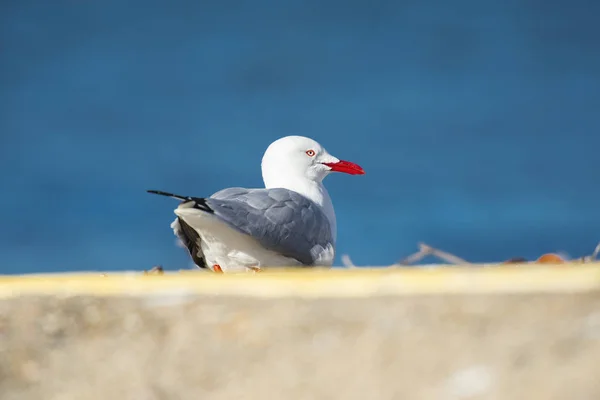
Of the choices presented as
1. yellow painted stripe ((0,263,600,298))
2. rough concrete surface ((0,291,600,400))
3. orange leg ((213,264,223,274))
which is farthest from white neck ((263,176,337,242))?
rough concrete surface ((0,291,600,400))

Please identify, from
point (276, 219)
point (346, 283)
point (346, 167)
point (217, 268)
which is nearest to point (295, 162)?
point (346, 167)

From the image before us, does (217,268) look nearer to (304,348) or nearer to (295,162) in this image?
(295,162)

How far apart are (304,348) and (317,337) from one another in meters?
0.05

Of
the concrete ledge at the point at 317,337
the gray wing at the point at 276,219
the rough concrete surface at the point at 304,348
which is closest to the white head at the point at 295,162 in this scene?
the gray wing at the point at 276,219

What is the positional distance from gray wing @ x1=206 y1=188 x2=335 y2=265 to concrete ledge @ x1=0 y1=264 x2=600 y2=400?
1.88 m

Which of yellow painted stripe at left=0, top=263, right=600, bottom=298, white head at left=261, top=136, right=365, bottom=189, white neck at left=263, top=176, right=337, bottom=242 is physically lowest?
yellow painted stripe at left=0, top=263, right=600, bottom=298

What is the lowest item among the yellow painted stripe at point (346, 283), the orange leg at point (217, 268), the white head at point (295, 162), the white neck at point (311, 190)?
the orange leg at point (217, 268)

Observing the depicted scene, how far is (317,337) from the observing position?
7.55 feet

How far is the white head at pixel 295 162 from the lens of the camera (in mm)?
5941

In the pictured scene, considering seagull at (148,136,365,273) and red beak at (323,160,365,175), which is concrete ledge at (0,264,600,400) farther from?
red beak at (323,160,365,175)

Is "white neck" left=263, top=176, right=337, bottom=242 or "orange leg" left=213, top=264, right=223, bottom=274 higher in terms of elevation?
"white neck" left=263, top=176, right=337, bottom=242

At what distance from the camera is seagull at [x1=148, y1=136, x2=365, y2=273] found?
15.2ft

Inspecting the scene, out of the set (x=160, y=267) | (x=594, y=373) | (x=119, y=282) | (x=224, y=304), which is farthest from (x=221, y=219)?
(x=594, y=373)

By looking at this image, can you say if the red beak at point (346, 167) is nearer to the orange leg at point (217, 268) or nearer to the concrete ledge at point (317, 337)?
the orange leg at point (217, 268)
